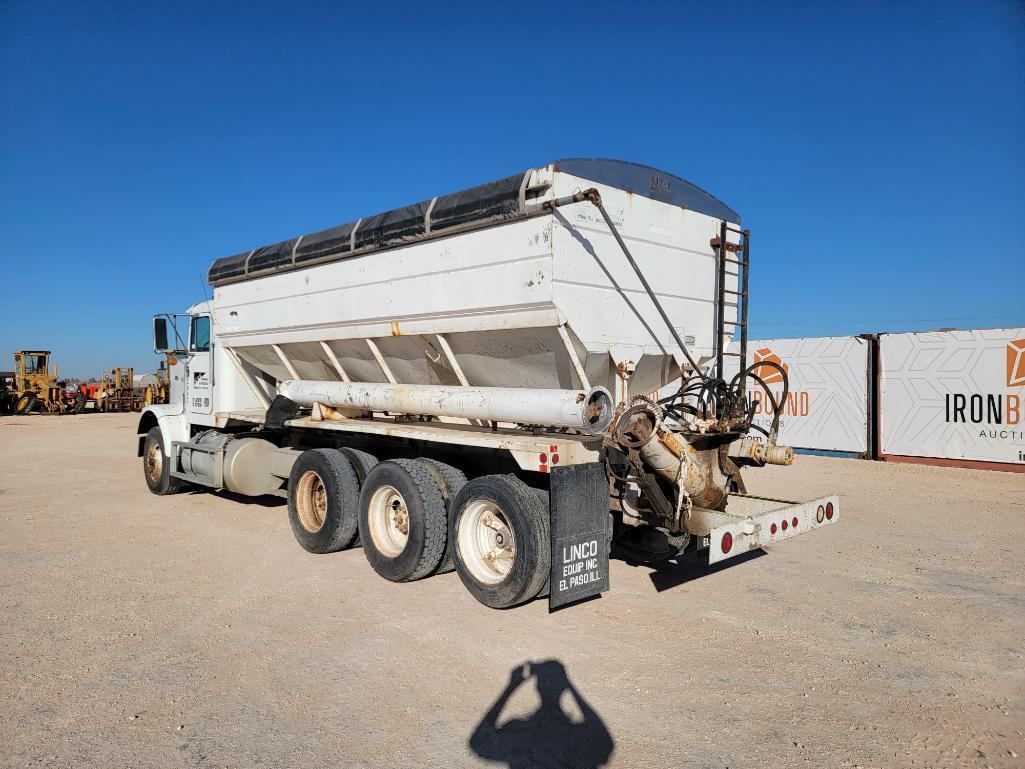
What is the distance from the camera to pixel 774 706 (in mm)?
3795

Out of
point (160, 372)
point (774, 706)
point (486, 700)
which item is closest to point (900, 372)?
point (774, 706)

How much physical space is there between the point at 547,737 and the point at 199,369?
8039 mm

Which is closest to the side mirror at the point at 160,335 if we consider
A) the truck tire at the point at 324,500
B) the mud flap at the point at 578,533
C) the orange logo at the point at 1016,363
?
the truck tire at the point at 324,500

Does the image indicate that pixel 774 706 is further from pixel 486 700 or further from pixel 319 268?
pixel 319 268

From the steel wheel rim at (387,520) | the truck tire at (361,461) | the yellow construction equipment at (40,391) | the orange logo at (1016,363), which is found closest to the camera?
the steel wheel rim at (387,520)

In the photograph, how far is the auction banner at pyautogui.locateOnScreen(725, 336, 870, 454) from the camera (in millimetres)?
14547

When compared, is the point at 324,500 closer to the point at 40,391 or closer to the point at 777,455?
the point at 777,455

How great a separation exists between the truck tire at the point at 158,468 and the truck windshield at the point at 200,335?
144 cm

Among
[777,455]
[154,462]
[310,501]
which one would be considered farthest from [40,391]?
[777,455]

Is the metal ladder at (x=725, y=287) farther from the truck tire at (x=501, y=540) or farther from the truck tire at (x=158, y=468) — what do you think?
the truck tire at (x=158, y=468)

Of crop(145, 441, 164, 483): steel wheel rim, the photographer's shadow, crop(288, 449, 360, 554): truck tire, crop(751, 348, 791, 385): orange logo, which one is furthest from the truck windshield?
crop(751, 348, 791, 385): orange logo

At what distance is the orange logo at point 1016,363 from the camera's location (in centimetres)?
1225

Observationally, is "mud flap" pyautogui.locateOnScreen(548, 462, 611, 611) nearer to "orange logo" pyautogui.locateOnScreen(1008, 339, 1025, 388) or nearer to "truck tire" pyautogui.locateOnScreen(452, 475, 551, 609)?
"truck tire" pyautogui.locateOnScreen(452, 475, 551, 609)

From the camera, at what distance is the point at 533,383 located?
5.82m
